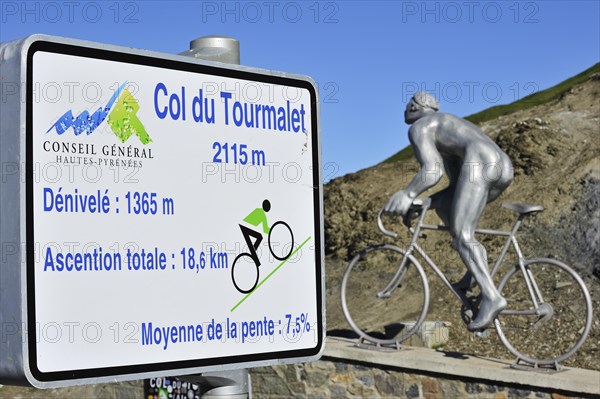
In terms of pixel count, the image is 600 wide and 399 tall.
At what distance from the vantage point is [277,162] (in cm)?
164

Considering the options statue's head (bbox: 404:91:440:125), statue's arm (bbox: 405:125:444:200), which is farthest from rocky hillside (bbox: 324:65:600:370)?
statue's head (bbox: 404:91:440:125)

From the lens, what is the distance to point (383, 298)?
10.5m

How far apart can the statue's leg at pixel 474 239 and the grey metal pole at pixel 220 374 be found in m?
7.31

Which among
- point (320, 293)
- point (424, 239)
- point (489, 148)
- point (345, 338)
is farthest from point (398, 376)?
point (320, 293)

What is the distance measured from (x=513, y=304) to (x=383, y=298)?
147 centimetres

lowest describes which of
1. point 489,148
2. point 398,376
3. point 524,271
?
point 398,376

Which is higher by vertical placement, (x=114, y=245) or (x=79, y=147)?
(x=79, y=147)

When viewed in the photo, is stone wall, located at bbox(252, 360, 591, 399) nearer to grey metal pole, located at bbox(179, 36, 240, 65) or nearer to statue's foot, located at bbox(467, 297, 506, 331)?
statue's foot, located at bbox(467, 297, 506, 331)

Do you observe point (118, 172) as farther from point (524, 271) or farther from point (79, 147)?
point (524, 271)

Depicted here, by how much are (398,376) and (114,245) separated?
7.88 meters

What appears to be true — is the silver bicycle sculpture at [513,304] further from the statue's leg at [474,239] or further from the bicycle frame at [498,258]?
the statue's leg at [474,239]

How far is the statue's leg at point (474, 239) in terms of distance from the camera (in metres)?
8.87

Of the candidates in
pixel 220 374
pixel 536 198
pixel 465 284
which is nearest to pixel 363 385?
pixel 465 284

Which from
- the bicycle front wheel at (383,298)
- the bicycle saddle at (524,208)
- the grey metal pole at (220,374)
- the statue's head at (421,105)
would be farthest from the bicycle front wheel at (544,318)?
the grey metal pole at (220,374)
